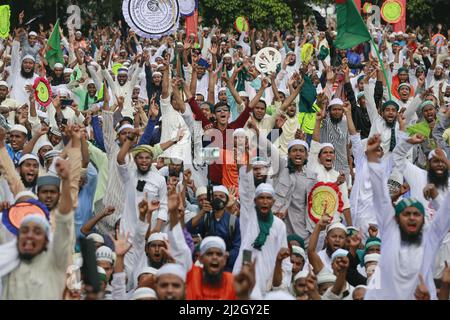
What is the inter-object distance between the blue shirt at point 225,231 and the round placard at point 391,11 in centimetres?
920

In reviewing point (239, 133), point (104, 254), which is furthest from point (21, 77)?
point (104, 254)

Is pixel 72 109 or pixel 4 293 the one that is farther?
pixel 72 109

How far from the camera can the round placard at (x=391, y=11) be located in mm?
15761

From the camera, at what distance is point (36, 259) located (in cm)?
534

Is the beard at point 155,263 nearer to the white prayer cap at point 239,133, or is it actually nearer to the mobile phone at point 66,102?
the white prayer cap at point 239,133

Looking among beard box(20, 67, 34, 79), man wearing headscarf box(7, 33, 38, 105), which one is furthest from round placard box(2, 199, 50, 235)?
beard box(20, 67, 34, 79)

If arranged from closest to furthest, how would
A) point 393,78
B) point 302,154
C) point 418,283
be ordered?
point 418,283
point 302,154
point 393,78

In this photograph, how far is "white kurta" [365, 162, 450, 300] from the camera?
5.89m

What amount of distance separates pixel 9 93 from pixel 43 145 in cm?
352

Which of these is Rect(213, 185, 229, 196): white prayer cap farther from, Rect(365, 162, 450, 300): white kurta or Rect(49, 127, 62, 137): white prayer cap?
Rect(49, 127, 62, 137): white prayer cap

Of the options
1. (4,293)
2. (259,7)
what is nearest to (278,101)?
(4,293)

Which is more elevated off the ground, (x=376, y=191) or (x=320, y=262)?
(x=376, y=191)

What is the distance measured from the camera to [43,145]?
349 inches
